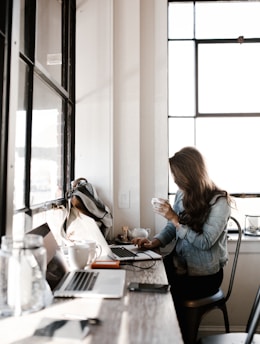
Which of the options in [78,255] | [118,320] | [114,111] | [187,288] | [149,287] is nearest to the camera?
[118,320]

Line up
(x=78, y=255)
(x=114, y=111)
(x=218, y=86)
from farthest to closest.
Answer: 1. (x=218, y=86)
2. (x=114, y=111)
3. (x=78, y=255)

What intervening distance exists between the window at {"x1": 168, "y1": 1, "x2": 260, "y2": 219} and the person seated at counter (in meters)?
0.66

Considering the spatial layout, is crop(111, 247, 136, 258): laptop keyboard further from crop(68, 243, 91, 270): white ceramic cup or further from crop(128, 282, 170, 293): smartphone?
crop(128, 282, 170, 293): smartphone

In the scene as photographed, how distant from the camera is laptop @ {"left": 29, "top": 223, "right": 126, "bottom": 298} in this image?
1123 mm

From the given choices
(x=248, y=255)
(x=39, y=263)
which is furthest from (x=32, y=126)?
(x=248, y=255)

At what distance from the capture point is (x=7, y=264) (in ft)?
3.31

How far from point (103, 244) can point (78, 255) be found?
12.7 inches

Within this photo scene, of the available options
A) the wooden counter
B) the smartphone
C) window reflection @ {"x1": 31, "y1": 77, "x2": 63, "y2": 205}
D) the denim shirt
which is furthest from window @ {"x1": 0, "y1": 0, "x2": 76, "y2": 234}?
the denim shirt

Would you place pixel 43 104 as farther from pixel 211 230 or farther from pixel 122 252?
pixel 211 230

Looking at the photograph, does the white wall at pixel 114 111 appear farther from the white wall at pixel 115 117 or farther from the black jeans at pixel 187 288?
the black jeans at pixel 187 288

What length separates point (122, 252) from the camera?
5.70 feet

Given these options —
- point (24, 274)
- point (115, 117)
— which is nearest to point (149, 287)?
point (24, 274)

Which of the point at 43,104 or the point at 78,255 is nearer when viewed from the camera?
the point at 78,255

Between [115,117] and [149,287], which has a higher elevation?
[115,117]
